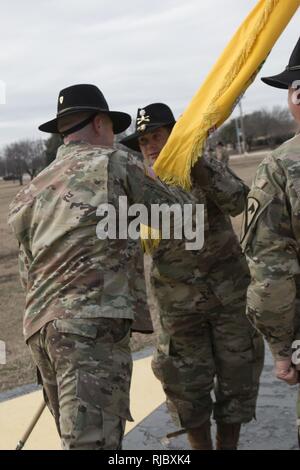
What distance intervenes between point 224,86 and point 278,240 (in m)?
1.05

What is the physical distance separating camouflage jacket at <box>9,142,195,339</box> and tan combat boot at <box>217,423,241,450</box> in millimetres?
1344

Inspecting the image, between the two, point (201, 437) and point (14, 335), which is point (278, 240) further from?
point (14, 335)

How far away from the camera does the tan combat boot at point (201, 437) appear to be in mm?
4055

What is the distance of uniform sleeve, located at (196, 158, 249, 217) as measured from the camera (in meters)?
3.68

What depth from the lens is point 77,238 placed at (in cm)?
289

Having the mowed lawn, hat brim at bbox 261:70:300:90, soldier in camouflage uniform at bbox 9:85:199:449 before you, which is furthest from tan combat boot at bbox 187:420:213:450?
hat brim at bbox 261:70:300:90

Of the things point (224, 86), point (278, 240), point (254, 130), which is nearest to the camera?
point (278, 240)

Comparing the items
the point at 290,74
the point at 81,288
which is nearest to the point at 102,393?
the point at 81,288

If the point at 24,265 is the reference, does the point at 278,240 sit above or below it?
above

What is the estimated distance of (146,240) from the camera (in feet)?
12.6

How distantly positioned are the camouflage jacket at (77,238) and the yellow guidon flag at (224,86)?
0.39 metres

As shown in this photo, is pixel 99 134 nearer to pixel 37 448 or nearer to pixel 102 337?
pixel 102 337

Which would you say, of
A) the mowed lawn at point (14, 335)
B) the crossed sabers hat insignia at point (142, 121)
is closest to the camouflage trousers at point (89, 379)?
the mowed lawn at point (14, 335)

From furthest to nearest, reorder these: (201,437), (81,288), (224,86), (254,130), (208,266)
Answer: (254,130) < (201,437) < (208,266) < (224,86) < (81,288)
